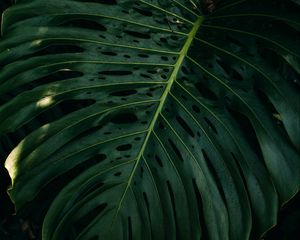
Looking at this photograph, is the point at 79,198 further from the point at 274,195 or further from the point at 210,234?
the point at 274,195

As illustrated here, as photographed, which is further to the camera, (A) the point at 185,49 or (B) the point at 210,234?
(A) the point at 185,49

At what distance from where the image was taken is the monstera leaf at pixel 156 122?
103cm

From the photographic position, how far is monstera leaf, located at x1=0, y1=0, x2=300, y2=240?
3.38 ft

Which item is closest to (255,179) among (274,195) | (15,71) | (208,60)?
(274,195)

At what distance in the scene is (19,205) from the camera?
1.04 metres

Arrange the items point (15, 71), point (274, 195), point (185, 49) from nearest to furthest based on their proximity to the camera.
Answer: point (274, 195), point (15, 71), point (185, 49)

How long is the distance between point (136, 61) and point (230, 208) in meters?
0.39

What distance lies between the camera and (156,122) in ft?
3.67

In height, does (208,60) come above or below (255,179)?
above

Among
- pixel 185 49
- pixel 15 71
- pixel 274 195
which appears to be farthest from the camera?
pixel 185 49

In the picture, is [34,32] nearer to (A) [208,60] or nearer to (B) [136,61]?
(B) [136,61]

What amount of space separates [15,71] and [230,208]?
53 cm

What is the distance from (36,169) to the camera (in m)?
1.05

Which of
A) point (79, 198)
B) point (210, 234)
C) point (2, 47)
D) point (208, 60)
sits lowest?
point (210, 234)
